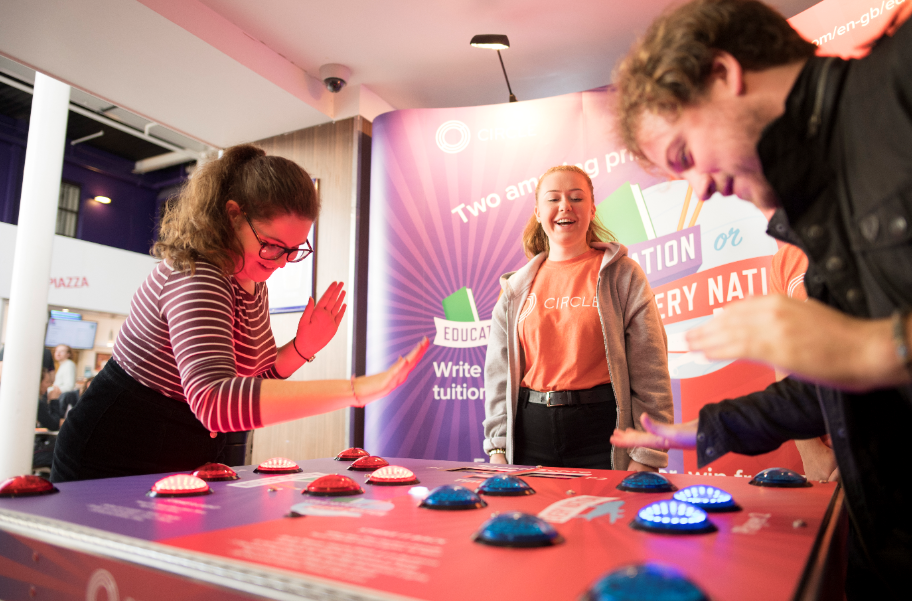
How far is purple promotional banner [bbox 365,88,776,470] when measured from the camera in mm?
3299

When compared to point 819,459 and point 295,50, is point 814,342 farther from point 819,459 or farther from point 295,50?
point 295,50

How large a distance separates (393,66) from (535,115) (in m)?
1.10

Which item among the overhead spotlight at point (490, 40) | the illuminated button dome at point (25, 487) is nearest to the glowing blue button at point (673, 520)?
the illuminated button dome at point (25, 487)

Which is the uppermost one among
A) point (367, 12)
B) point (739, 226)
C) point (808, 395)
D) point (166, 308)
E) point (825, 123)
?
point (367, 12)

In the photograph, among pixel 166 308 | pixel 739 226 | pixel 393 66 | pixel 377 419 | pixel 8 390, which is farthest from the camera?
pixel 8 390

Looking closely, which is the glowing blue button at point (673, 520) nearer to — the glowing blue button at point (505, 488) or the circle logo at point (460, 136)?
the glowing blue button at point (505, 488)

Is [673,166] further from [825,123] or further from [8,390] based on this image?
[8,390]

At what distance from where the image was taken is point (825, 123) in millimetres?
659

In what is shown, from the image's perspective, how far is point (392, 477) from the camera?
1060 millimetres

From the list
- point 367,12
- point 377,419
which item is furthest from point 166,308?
point 367,12

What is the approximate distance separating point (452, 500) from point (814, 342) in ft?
1.63

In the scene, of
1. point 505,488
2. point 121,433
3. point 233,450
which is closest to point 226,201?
point 121,433

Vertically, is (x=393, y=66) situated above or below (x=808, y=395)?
above

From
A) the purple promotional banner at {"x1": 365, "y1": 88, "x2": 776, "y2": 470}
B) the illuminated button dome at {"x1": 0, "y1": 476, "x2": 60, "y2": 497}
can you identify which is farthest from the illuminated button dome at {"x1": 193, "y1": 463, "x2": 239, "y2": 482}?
the purple promotional banner at {"x1": 365, "y1": 88, "x2": 776, "y2": 470}
